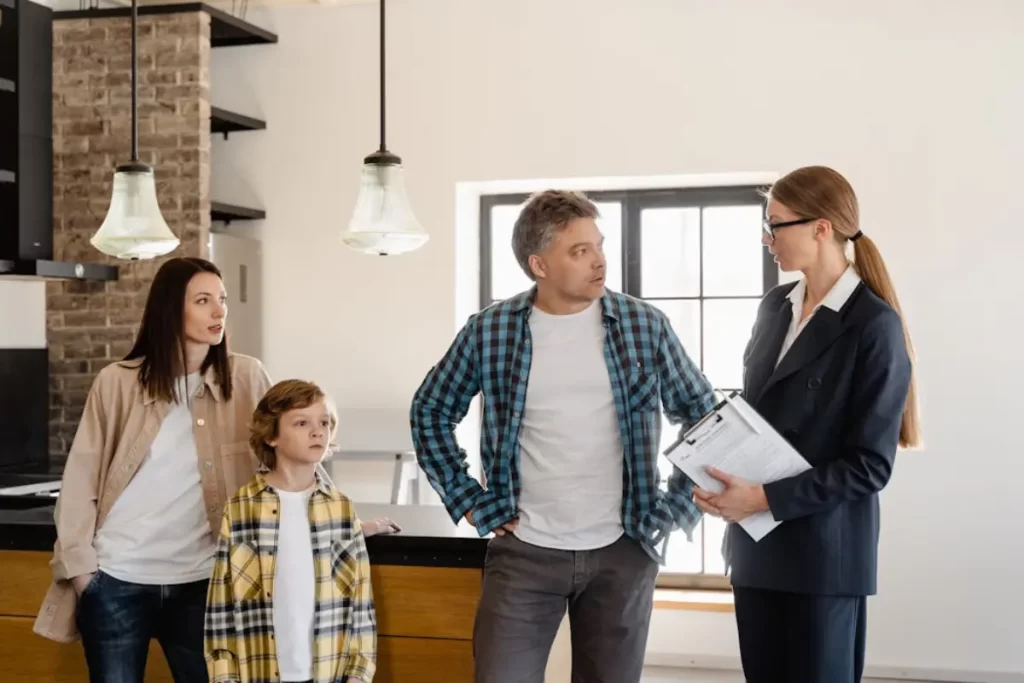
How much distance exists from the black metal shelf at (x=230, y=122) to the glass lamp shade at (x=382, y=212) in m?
2.50

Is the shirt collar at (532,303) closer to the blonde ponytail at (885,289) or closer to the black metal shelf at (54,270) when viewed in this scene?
the blonde ponytail at (885,289)

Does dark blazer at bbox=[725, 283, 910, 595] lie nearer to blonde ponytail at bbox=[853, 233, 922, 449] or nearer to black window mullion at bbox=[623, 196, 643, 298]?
blonde ponytail at bbox=[853, 233, 922, 449]

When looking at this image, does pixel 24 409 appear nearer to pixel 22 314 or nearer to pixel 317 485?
pixel 22 314

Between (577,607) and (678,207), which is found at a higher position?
(678,207)

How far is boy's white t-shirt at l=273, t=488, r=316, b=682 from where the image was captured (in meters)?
2.43

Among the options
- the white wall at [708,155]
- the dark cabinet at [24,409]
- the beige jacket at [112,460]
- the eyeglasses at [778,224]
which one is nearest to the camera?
the eyeglasses at [778,224]

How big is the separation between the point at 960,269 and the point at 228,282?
3154 millimetres

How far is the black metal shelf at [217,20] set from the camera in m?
5.07

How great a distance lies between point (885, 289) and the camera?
7.52 ft

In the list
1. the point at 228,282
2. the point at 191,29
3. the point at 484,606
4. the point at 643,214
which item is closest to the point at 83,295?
the point at 228,282

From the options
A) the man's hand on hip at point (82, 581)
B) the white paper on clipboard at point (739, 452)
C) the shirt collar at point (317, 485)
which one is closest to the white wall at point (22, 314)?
the man's hand on hip at point (82, 581)

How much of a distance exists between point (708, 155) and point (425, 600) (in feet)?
9.66

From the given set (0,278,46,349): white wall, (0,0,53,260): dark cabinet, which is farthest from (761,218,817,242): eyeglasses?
(0,278,46,349): white wall

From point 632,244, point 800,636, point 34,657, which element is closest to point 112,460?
point 34,657
